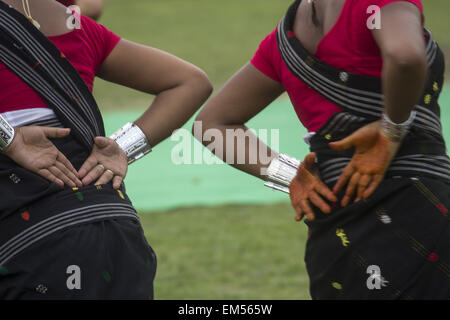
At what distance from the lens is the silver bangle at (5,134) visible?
209 centimetres

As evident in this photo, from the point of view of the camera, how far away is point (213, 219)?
677 cm

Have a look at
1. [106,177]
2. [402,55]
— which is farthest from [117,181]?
[402,55]

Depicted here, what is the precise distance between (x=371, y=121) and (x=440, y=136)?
230 mm

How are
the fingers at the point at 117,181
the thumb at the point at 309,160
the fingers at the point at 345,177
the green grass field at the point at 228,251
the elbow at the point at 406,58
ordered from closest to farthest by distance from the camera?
the elbow at the point at 406,58
the fingers at the point at 345,177
the thumb at the point at 309,160
the fingers at the point at 117,181
the green grass field at the point at 228,251

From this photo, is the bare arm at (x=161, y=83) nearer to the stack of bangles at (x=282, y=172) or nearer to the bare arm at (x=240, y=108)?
the bare arm at (x=240, y=108)

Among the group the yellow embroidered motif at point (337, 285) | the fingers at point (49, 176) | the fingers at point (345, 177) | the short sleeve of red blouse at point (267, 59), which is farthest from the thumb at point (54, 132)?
the yellow embroidered motif at point (337, 285)

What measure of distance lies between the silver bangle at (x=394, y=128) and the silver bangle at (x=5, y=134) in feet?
3.47

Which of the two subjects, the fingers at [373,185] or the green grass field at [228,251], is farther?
the green grass field at [228,251]

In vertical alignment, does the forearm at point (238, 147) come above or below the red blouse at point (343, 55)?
below

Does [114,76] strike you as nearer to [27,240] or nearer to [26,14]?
[26,14]

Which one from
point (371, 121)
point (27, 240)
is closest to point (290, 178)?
point (371, 121)

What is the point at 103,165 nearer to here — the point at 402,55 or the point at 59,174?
the point at 59,174

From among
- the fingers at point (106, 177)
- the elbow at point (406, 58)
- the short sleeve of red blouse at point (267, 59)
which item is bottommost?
the fingers at point (106, 177)

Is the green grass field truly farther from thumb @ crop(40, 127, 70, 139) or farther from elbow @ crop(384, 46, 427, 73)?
elbow @ crop(384, 46, 427, 73)
